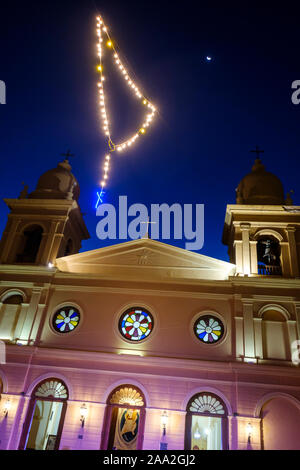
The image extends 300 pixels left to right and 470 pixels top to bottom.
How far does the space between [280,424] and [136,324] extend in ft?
22.0

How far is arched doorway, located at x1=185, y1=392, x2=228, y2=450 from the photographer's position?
13.4m

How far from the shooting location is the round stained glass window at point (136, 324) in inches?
612

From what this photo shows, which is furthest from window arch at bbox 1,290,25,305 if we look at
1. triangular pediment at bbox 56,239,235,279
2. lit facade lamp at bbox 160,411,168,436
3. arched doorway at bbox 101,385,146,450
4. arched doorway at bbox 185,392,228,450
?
arched doorway at bbox 185,392,228,450

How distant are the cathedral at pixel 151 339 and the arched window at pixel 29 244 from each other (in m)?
0.06

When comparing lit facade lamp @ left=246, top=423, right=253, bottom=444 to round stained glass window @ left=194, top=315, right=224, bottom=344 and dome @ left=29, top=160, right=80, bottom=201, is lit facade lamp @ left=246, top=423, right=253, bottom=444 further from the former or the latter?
dome @ left=29, top=160, right=80, bottom=201

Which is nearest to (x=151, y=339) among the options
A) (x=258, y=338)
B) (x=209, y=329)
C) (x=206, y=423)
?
(x=209, y=329)

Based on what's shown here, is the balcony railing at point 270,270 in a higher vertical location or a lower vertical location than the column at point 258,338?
higher

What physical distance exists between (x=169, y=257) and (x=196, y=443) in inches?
314

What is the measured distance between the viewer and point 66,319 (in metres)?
16.3

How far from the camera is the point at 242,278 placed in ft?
52.6

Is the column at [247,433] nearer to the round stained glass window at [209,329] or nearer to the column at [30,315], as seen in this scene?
the round stained glass window at [209,329]

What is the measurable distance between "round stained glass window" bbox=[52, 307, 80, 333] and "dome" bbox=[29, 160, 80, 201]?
6.98m

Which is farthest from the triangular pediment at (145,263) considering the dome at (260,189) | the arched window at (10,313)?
the dome at (260,189)

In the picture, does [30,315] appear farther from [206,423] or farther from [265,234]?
[265,234]
